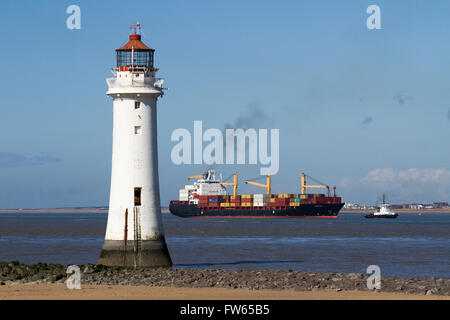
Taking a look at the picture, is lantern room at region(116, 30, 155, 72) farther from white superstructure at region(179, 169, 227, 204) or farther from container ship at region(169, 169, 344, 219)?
white superstructure at region(179, 169, 227, 204)

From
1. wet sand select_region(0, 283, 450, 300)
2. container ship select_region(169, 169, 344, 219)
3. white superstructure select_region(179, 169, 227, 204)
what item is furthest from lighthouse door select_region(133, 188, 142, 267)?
white superstructure select_region(179, 169, 227, 204)

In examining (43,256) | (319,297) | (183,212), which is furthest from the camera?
(183,212)

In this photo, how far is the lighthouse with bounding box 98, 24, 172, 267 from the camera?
26375 mm

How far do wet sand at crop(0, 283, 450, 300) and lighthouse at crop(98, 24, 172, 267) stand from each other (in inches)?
180

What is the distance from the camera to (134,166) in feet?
86.4

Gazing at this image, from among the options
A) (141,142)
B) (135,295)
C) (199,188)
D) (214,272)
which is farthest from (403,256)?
(199,188)

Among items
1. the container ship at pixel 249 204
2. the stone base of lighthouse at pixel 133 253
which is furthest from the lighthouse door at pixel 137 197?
the container ship at pixel 249 204

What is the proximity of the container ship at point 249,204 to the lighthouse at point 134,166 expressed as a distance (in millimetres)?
128570

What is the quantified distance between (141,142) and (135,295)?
7.50 metres

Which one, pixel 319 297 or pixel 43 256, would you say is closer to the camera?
pixel 319 297

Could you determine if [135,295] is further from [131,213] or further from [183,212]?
[183,212]

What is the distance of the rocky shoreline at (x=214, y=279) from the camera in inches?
890

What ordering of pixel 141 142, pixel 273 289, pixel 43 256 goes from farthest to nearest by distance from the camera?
1. pixel 43 256
2. pixel 141 142
3. pixel 273 289

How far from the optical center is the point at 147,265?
27.0 metres
